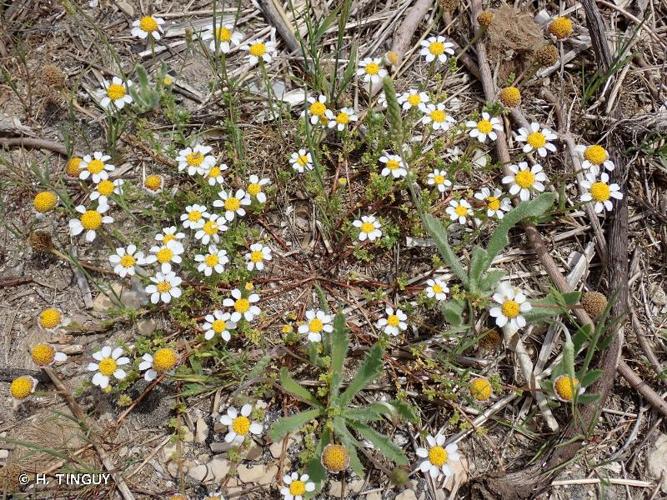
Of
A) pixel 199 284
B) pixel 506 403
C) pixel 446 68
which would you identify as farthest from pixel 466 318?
pixel 446 68

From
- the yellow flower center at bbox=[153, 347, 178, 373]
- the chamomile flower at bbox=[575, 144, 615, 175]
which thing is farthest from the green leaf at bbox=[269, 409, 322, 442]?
the chamomile flower at bbox=[575, 144, 615, 175]


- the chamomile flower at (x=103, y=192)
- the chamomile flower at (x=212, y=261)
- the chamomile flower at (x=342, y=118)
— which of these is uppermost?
the chamomile flower at (x=342, y=118)

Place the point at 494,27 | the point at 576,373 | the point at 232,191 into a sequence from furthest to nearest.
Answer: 1. the point at 494,27
2. the point at 232,191
3. the point at 576,373

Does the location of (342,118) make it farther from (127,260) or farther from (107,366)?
(107,366)

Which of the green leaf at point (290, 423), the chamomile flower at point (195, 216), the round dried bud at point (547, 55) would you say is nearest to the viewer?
the green leaf at point (290, 423)

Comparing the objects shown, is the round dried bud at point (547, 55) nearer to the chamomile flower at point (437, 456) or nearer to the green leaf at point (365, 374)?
the green leaf at point (365, 374)

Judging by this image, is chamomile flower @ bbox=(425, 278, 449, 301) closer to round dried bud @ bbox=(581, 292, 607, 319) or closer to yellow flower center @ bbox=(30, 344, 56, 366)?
round dried bud @ bbox=(581, 292, 607, 319)

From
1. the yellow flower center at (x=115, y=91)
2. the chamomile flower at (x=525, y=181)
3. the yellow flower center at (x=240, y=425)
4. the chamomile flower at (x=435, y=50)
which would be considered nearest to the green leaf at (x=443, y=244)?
the chamomile flower at (x=525, y=181)

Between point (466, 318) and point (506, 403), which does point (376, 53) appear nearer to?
point (466, 318)
